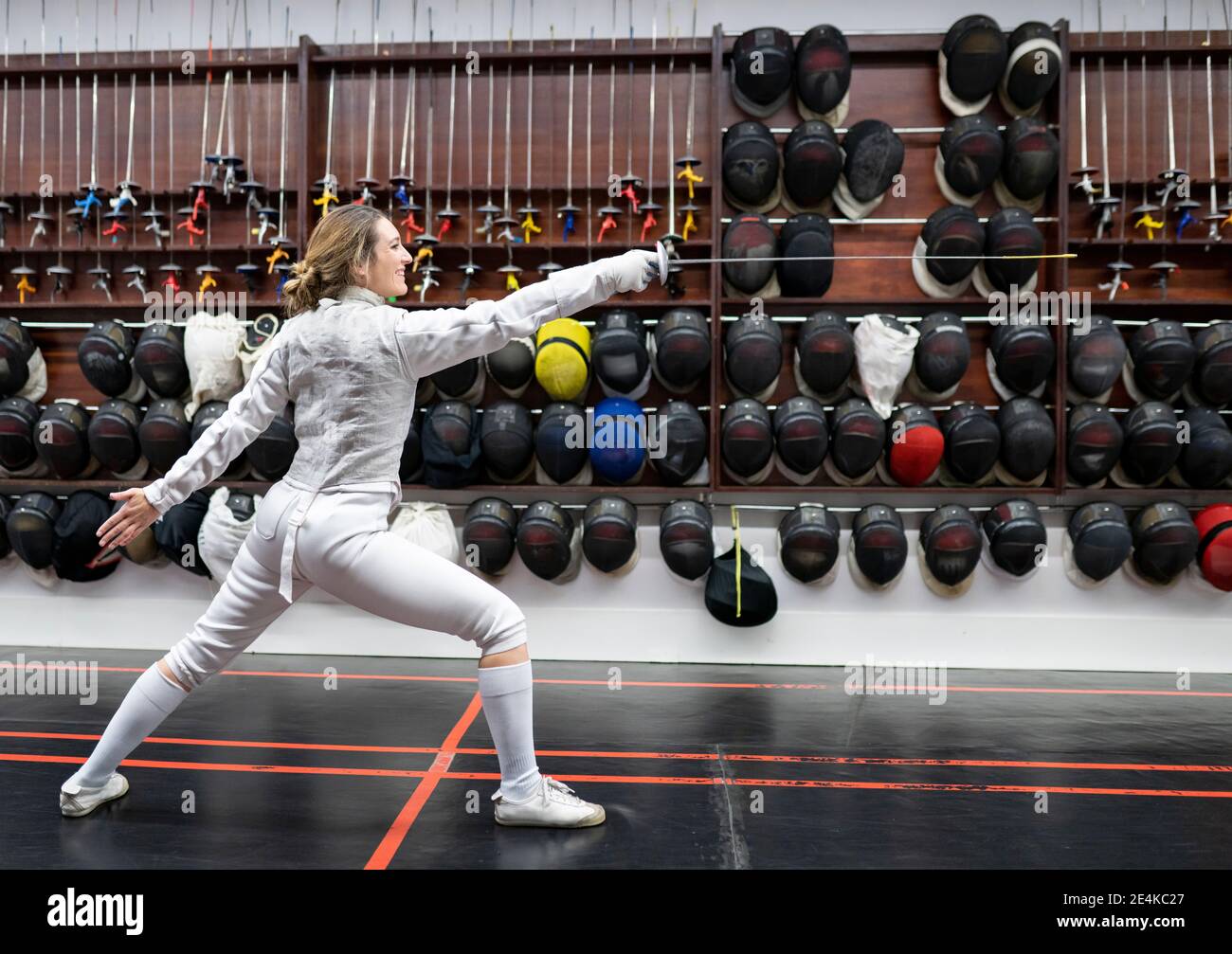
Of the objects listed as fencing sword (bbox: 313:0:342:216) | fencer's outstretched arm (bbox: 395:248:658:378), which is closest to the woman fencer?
fencer's outstretched arm (bbox: 395:248:658:378)

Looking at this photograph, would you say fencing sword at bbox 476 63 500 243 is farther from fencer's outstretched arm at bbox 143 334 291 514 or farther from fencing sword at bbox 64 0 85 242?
fencer's outstretched arm at bbox 143 334 291 514

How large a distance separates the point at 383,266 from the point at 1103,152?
403 centimetres

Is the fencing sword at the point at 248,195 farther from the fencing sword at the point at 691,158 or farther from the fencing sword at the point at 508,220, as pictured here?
the fencing sword at the point at 691,158

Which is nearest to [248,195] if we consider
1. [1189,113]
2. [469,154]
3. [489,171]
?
[469,154]

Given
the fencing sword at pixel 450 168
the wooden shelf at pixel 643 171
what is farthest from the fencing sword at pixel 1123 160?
the fencing sword at pixel 450 168

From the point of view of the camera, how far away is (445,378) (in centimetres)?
446

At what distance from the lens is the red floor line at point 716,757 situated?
121 inches

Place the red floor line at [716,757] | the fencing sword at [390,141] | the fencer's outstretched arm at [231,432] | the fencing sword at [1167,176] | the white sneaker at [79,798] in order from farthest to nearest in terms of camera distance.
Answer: the fencing sword at [390,141]
the fencing sword at [1167,176]
the red floor line at [716,757]
the white sneaker at [79,798]
the fencer's outstretched arm at [231,432]

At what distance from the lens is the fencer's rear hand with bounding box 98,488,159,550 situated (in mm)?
2301

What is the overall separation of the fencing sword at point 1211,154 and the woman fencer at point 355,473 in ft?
11.8
